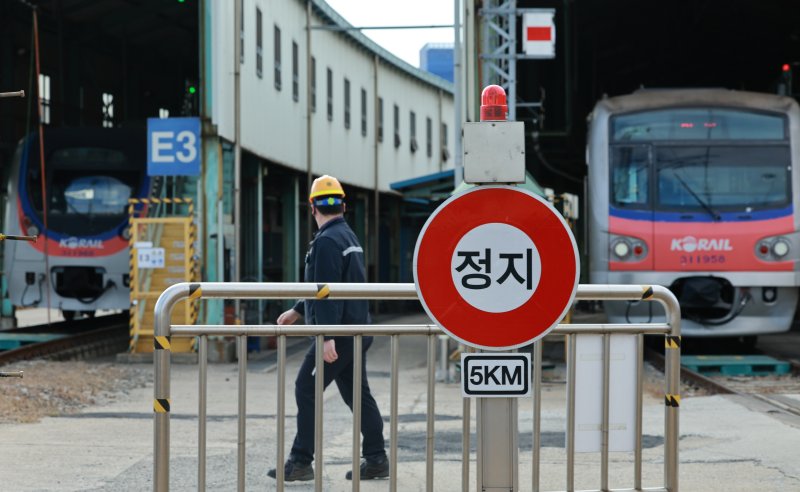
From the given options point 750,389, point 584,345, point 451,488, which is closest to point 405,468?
point 451,488

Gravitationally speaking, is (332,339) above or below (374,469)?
above

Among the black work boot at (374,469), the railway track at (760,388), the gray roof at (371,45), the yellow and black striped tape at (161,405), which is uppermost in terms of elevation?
the gray roof at (371,45)

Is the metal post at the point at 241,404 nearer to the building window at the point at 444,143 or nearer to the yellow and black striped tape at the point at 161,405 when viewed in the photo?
the yellow and black striped tape at the point at 161,405

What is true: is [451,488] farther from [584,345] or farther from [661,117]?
[661,117]

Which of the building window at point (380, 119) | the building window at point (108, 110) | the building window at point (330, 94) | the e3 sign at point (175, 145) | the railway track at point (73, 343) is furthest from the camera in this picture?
the building window at point (380, 119)

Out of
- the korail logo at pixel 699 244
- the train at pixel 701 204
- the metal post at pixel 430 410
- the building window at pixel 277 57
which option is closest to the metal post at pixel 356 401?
the metal post at pixel 430 410

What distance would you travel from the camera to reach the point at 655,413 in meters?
10.4

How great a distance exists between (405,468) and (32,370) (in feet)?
26.3

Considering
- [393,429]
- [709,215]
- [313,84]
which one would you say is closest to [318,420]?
[393,429]

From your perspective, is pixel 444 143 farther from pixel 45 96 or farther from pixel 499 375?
pixel 499 375

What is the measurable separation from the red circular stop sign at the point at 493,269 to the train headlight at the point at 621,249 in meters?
11.0

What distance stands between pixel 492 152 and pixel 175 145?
1254cm

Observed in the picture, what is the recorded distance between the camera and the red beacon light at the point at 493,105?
463 cm

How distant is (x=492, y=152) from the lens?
456cm
